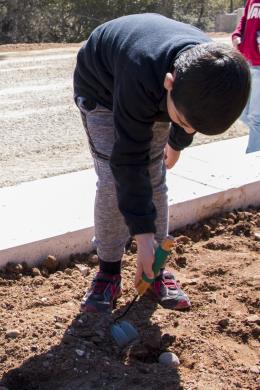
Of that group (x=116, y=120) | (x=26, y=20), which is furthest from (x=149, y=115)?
(x=26, y=20)

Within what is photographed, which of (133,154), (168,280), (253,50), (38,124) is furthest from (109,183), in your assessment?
(38,124)

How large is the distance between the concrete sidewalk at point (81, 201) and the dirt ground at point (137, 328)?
11 centimetres

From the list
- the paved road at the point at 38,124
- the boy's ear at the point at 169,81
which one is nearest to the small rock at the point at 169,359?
the boy's ear at the point at 169,81

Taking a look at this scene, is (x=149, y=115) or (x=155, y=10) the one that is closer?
(x=149, y=115)

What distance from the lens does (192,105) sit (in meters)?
2.34

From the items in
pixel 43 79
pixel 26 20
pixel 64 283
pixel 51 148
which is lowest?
pixel 26 20

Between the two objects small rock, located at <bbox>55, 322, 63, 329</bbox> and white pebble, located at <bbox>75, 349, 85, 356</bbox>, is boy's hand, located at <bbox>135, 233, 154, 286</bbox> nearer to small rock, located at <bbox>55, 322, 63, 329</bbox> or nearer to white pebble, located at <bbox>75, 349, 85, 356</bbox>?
white pebble, located at <bbox>75, 349, 85, 356</bbox>

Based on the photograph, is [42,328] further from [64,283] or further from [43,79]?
[43,79]

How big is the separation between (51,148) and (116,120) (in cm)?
403

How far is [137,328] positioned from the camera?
123 inches

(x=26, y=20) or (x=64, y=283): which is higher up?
(x=64, y=283)

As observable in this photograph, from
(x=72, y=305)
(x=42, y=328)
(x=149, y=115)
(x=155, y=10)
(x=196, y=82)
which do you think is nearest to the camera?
(x=196, y=82)

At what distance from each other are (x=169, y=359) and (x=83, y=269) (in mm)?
863

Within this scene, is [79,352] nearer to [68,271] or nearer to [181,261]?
[68,271]
